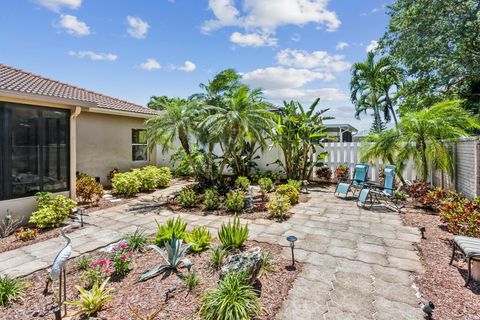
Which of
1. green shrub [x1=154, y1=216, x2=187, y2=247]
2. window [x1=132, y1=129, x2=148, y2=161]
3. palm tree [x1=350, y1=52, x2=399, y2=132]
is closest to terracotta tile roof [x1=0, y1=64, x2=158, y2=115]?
window [x1=132, y1=129, x2=148, y2=161]

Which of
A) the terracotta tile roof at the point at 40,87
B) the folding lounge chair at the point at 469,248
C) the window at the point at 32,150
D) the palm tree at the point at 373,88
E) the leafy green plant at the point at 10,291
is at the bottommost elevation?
the leafy green plant at the point at 10,291

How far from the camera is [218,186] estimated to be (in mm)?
9312

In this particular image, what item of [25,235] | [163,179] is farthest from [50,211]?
[163,179]

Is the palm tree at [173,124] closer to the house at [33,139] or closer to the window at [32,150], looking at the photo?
the house at [33,139]

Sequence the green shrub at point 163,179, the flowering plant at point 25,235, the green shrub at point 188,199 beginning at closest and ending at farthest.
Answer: the flowering plant at point 25,235 → the green shrub at point 188,199 → the green shrub at point 163,179

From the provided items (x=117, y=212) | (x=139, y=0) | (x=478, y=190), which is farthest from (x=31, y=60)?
(x=478, y=190)

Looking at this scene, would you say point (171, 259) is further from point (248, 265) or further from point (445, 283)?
point (445, 283)

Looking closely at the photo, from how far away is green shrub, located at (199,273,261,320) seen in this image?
2.76 meters

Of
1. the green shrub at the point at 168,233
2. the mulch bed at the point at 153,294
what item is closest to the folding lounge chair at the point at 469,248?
the mulch bed at the point at 153,294

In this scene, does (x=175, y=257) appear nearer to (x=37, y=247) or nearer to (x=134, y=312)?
(x=134, y=312)

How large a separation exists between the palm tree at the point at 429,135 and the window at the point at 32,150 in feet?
32.7

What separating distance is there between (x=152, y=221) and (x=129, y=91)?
1358 cm

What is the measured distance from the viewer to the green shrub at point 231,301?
276 cm

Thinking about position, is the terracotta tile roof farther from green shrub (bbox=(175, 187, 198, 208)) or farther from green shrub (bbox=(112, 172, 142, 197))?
green shrub (bbox=(175, 187, 198, 208))
